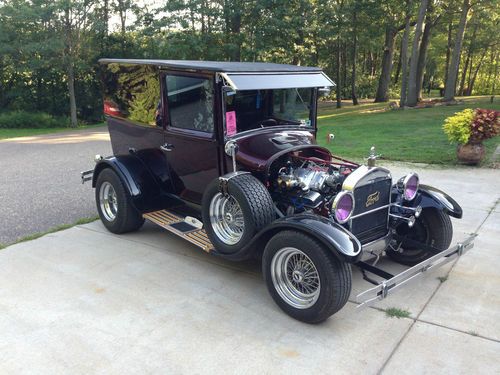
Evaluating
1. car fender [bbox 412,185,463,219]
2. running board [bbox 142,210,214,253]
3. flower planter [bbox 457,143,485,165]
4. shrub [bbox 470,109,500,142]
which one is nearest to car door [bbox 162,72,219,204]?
running board [bbox 142,210,214,253]

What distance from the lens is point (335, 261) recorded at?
10.2ft

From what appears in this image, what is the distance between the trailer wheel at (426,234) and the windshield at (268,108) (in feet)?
4.99

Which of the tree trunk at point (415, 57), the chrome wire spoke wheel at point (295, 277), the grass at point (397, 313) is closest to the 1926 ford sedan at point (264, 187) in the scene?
the chrome wire spoke wheel at point (295, 277)

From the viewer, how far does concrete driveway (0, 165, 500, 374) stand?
286 cm

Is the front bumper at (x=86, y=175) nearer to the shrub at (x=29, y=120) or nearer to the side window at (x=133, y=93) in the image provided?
the side window at (x=133, y=93)

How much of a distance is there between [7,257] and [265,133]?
2911mm

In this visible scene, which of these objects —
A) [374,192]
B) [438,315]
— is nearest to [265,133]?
[374,192]

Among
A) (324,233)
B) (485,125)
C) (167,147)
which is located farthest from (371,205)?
(485,125)

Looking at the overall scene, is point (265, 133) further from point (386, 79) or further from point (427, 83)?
point (427, 83)

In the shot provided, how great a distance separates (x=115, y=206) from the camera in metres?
5.18

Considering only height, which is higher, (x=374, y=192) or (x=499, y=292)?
(x=374, y=192)

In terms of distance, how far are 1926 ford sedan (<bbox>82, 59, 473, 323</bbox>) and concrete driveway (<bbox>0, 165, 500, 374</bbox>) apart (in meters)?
0.29

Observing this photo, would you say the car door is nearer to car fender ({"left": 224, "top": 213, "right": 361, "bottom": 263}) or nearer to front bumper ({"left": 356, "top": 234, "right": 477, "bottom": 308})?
car fender ({"left": 224, "top": 213, "right": 361, "bottom": 263})

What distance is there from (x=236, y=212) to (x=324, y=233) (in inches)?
39.2
